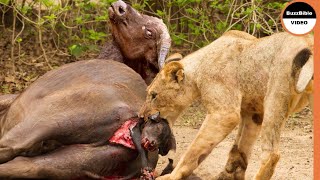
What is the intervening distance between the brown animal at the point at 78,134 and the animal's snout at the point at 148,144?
24mm

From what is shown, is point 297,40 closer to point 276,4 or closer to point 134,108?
point 134,108

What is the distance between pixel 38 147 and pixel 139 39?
1.30 metres

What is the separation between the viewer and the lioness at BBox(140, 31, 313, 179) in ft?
18.0

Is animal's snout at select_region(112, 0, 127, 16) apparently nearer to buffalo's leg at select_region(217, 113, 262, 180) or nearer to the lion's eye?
the lion's eye

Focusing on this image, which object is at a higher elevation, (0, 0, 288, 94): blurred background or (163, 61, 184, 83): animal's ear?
(163, 61, 184, 83): animal's ear

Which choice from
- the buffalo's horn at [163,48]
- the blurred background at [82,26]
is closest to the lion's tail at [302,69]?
the buffalo's horn at [163,48]

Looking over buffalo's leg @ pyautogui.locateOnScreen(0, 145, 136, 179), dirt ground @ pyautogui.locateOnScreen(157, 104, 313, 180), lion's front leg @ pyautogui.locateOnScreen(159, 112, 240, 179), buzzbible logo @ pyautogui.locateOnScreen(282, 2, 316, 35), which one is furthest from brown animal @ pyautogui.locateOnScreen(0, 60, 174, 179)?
buzzbible logo @ pyautogui.locateOnScreen(282, 2, 316, 35)

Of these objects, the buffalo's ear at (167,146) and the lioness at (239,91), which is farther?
the buffalo's ear at (167,146)

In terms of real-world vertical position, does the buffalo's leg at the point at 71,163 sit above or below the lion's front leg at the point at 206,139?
below

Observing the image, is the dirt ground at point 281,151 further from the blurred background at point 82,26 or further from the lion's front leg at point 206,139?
the blurred background at point 82,26

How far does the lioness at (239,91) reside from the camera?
18.0 feet

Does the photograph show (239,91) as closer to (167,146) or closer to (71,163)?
(167,146)

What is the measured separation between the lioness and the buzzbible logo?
131cm

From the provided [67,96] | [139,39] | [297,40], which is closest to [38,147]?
[67,96]
